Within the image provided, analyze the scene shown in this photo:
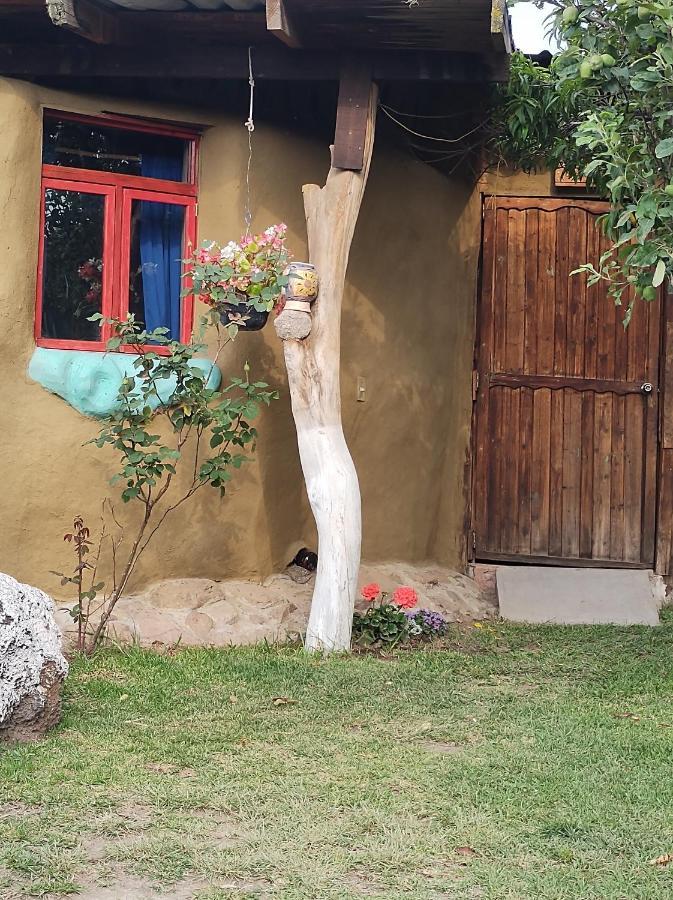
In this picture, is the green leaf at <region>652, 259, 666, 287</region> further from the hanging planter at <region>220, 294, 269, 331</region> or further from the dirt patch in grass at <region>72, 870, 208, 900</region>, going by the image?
the dirt patch in grass at <region>72, 870, 208, 900</region>

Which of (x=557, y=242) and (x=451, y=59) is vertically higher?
(x=451, y=59)

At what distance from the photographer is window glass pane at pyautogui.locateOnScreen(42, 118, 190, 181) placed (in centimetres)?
629

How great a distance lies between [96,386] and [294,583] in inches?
68.5

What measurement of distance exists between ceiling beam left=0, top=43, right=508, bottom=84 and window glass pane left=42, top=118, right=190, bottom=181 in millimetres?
321

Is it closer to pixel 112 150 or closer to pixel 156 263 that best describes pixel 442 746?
pixel 156 263

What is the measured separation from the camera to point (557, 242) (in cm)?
815

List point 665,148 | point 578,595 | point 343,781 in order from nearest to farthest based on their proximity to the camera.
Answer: point 343,781, point 665,148, point 578,595

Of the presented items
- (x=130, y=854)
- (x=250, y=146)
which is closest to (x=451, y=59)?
(x=250, y=146)

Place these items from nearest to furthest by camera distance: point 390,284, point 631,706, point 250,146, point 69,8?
1. point 631,706
2. point 69,8
3. point 250,146
4. point 390,284

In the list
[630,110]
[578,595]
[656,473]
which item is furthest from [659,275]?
[656,473]

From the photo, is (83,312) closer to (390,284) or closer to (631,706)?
(390,284)

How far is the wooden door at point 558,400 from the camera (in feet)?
26.5

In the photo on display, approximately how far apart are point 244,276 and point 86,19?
1.55m

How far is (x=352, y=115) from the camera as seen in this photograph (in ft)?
19.4
